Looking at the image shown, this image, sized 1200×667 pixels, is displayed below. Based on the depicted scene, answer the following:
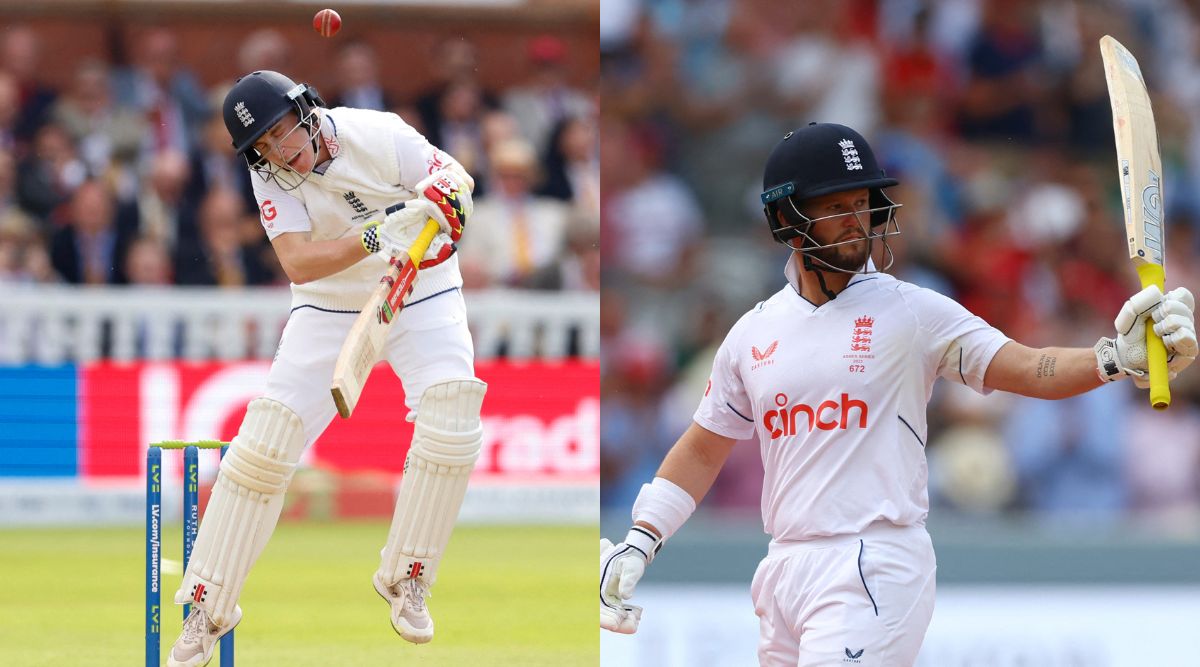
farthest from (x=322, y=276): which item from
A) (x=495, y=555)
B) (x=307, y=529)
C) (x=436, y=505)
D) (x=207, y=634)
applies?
(x=307, y=529)

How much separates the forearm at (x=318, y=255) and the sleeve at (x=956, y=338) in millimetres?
1660

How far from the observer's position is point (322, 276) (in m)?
4.57

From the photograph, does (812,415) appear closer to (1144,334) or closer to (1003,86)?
(1144,334)

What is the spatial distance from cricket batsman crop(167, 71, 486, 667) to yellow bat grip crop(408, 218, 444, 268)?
44 mm

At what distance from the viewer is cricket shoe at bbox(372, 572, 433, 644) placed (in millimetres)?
4613

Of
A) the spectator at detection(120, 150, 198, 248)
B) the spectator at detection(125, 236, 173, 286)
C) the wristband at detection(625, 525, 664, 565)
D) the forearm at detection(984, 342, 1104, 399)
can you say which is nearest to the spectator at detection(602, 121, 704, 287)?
the spectator at detection(120, 150, 198, 248)

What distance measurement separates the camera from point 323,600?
7023 millimetres

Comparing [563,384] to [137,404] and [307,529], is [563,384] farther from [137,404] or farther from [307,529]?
[137,404]

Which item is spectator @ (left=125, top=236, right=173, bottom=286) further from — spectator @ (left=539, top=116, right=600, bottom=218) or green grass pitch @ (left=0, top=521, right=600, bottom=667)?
spectator @ (left=539, top=116, right=600, bottom=218)

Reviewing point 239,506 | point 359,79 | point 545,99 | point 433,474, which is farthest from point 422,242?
point 545,99

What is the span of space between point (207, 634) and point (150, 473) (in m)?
0.56

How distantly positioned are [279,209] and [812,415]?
5.86 ft

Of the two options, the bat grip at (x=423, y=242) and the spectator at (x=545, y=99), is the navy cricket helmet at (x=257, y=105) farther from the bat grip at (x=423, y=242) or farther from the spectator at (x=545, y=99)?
the spectator at (x=545, y=99)

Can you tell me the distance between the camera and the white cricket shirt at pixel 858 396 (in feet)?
11.3
